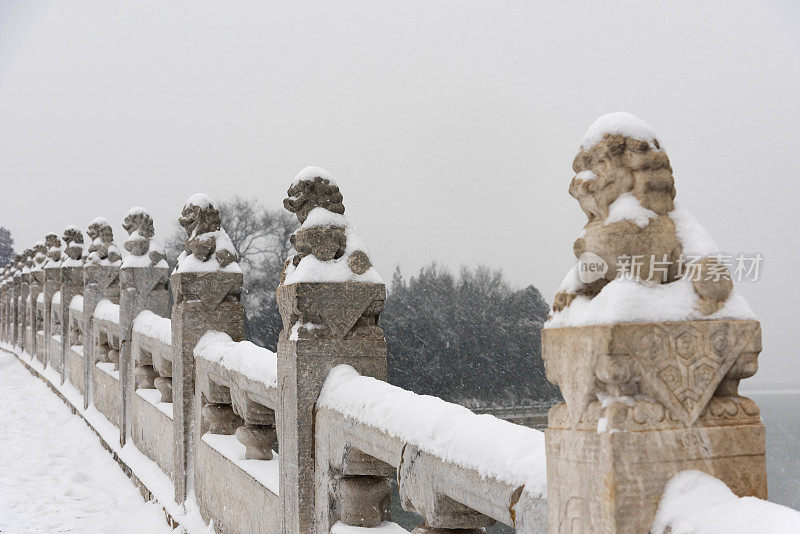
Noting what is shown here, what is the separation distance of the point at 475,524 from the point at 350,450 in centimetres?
80

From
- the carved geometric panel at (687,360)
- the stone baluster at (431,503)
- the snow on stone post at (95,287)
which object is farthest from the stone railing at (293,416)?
the snow on stone post at (95,287)

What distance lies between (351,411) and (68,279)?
954 cm

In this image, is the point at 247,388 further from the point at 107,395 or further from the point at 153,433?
the point at 107,395

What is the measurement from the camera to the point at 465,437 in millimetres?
2363

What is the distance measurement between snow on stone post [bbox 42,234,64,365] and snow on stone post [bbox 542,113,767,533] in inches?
474

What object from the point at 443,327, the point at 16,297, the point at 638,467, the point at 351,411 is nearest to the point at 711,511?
the point at 638,467

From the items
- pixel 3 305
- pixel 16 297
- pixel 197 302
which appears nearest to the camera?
pixel 197 302

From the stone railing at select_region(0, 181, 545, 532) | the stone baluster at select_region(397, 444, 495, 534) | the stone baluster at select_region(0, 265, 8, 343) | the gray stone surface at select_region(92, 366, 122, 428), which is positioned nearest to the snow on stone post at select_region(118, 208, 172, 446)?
the stone railing at select_region(0, 181, 545, 532)

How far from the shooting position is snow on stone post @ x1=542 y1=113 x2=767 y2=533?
5.19ft

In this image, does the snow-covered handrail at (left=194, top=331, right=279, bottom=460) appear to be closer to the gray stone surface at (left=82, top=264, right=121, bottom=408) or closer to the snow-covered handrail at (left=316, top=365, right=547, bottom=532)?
the snow-covered handrail at (left=316, top=365, right=547, bottom=532)

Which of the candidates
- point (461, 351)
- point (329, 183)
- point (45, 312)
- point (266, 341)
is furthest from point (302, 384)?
point (461, 351)

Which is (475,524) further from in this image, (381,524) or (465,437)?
(381,524)

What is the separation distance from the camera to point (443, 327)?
4447 cm

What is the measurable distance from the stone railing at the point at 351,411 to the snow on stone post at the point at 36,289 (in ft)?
21.8
